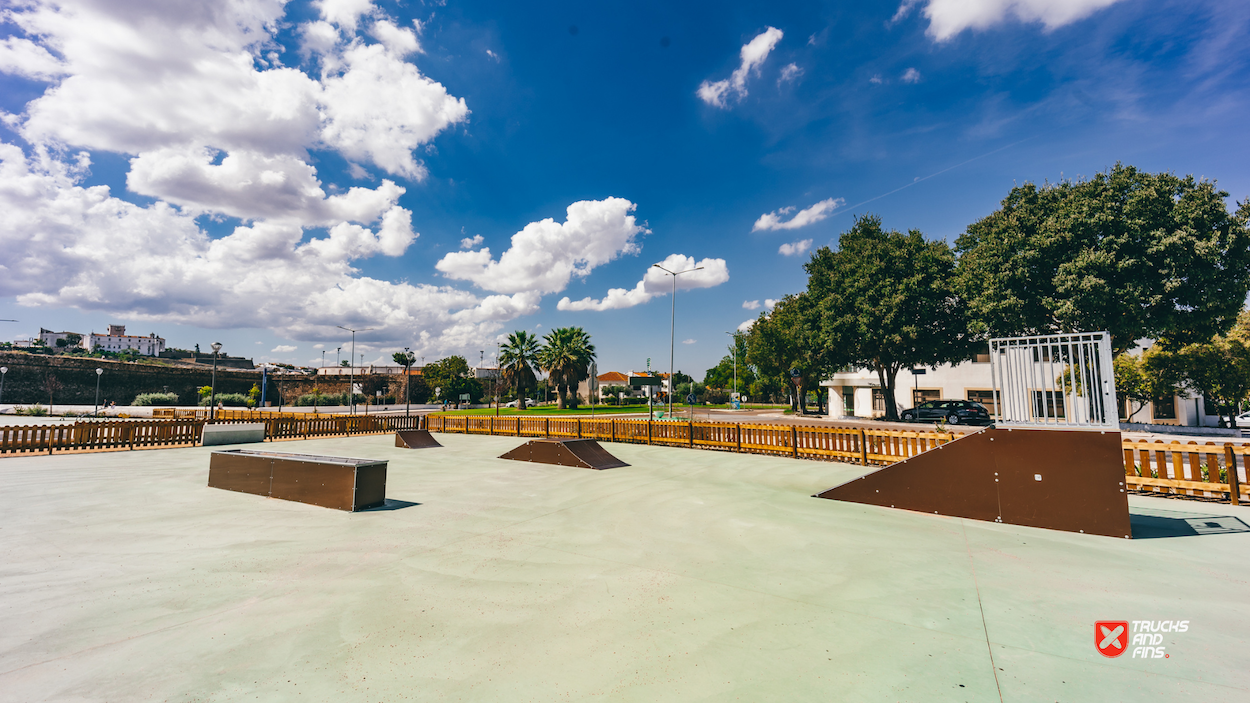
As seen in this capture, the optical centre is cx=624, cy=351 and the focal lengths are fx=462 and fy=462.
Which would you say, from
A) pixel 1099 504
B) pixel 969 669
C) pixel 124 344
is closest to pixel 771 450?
pixel 1099 504

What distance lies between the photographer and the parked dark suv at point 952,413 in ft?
97.6

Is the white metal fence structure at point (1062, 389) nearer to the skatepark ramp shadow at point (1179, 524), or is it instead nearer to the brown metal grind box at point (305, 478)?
the skatepark ramp shadow at point (1179, 524)

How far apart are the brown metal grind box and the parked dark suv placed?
3361cm

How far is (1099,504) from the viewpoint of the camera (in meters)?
7.03

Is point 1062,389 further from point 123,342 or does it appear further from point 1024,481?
point 123,342

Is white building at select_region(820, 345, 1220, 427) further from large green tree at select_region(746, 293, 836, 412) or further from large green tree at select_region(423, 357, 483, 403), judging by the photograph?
large green tree at select_region(423, 357, 483, 403)

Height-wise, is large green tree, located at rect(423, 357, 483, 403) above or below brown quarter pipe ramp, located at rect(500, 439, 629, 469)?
above

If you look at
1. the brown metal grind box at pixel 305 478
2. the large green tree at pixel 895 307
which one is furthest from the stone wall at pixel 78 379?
the large green tree at pixel 895 307

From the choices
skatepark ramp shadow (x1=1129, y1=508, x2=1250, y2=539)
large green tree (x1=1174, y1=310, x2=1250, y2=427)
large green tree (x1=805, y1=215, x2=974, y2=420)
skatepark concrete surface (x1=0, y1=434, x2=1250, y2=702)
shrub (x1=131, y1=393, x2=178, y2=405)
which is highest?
large green tree (x1=805, y1=215, x2=974, y2=420)

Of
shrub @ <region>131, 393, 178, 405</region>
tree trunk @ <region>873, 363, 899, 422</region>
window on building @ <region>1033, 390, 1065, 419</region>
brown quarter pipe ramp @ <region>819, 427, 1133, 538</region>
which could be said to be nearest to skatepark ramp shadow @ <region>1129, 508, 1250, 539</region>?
brown quarter pipe ramp @ <region>819, 427, 1133, 538</region>

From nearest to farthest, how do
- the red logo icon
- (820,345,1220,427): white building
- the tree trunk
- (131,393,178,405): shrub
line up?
the red logo icon
(820,345,1220,427): white building
the tree trunk
(131,393,178,405): shrub

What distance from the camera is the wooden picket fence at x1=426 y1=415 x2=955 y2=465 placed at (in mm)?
14211

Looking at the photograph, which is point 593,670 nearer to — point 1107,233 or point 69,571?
point 69,571

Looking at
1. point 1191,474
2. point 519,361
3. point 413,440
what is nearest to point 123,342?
point 519,361
